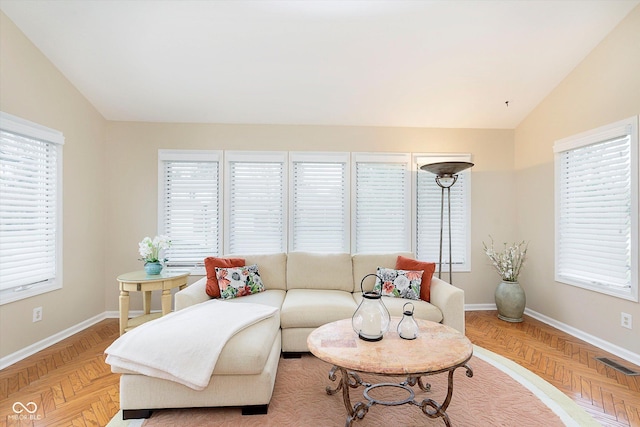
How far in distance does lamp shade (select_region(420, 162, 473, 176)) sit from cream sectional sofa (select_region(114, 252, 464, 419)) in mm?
1070

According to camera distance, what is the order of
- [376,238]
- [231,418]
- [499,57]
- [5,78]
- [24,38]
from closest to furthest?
1. [231,418]
2. [5,78]
3. [24,38]
4. [499,57]
5. [376,238]

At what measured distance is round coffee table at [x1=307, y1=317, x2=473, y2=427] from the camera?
1.64 m

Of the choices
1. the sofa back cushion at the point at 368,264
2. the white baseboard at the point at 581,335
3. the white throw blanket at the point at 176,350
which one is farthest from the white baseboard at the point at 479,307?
the white throw blanket at the point at 176,350

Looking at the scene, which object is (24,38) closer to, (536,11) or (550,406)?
(536,11)

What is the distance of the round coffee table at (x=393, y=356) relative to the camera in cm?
164

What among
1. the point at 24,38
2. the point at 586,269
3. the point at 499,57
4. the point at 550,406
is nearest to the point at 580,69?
the point at 499,57

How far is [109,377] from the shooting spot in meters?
2.48

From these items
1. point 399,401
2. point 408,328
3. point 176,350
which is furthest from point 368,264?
point 176,350

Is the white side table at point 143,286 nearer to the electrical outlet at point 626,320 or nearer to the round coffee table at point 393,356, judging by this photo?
the round coffee table at point 393,356

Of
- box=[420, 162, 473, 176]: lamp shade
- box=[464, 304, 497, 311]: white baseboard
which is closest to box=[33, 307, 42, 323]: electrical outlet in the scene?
box=[420, 162, 473, 176]: lamp shade

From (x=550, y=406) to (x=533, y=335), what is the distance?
1483 millimetres

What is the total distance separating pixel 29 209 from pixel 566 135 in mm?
5823

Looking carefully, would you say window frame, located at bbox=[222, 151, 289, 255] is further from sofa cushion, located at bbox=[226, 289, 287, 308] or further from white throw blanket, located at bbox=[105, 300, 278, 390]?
white throw blanket, located at bbox=[105, 300, 278, 390]

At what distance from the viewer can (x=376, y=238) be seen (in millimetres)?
4133
